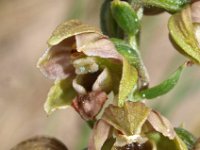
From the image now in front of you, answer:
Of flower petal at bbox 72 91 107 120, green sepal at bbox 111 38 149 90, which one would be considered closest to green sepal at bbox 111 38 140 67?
green sepal at bbox 111 38 149 90

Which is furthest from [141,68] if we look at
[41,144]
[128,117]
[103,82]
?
[41,144]

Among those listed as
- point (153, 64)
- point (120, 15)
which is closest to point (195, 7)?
point (120, 15)

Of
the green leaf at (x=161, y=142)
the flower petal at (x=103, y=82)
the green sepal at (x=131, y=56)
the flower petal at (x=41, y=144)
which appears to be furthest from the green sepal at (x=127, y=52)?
the flower petal at (x=41, y=144)

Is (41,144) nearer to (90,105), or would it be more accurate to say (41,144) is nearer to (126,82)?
(90,105)

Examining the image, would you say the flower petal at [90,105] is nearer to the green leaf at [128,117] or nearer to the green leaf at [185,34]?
the green leaf at [128,117]

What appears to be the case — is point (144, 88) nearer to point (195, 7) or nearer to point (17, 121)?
point (195, 7)

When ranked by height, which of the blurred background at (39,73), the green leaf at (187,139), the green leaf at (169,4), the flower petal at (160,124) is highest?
the green leaf at (169,4)

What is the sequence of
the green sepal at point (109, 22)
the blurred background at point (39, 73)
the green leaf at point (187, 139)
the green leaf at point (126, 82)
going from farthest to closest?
the blurred background at point (39, 73), the green sepal at point (109, 22), the green leaf at point (187, 139), the green leaf at point (126, 82)
